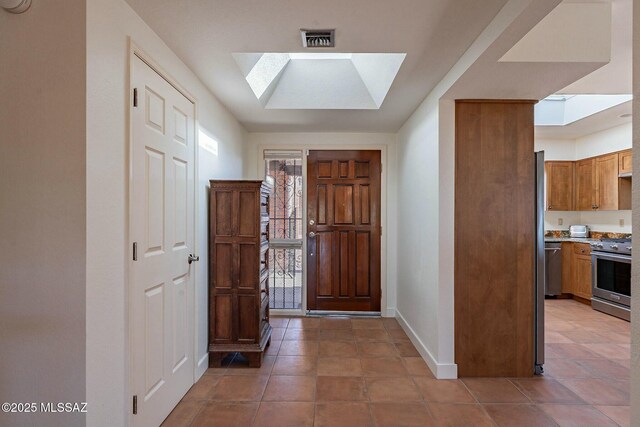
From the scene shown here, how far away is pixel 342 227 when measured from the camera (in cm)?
439

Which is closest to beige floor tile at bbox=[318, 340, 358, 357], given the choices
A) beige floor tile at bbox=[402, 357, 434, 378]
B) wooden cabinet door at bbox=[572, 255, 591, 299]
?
beige floor tile at bbox=[402, 357, 434, 378]

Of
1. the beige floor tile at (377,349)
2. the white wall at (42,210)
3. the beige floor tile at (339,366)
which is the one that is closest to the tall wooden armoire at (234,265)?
the beige floor tile at (339,366)

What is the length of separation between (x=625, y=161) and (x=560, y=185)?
951 mm

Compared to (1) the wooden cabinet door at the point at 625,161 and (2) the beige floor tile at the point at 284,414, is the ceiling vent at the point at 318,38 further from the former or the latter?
(1) the wooden cabinet door at the point at 625,161

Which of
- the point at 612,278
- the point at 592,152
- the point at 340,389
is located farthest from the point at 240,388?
the point at 592,152

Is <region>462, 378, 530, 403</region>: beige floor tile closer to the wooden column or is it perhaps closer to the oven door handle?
the wooden column

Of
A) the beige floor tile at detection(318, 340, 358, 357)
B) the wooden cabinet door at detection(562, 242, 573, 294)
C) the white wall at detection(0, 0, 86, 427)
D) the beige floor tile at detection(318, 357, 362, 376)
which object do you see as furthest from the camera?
the wooden cabinet door at detection(562, 242, 573, 294)

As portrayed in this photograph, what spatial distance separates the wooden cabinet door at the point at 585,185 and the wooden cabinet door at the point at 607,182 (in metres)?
0.10

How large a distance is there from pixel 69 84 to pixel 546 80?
2716 mm

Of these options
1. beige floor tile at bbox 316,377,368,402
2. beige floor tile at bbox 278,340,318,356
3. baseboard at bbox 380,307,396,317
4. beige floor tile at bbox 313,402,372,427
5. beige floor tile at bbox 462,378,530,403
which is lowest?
beige floor tile at bbox 462,378,530,403

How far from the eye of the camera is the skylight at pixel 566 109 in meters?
4.25

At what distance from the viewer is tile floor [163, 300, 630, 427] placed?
84.5 inches

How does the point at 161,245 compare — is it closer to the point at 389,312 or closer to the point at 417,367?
the point at 417,367

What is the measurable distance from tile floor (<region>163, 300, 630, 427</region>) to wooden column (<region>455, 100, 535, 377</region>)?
21cm
